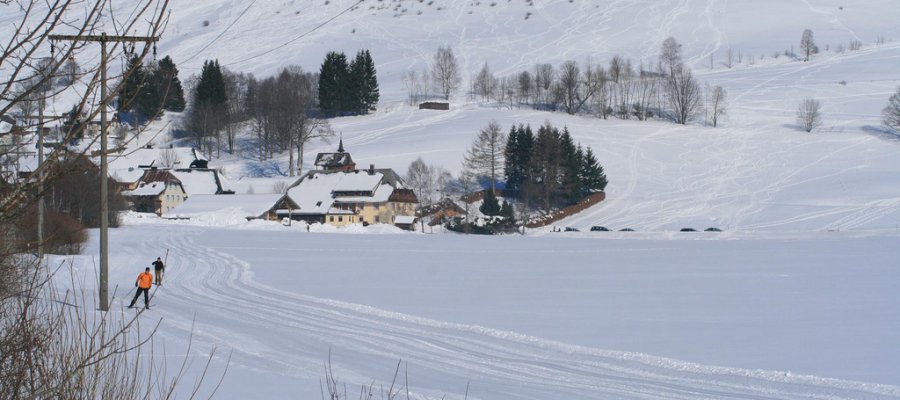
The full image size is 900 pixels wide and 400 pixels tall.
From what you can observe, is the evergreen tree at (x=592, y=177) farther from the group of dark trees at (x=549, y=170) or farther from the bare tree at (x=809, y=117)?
the bare tree at (x=809, y=117)

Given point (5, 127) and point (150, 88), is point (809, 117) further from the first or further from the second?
point (5, 127)

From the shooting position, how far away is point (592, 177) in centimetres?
6938

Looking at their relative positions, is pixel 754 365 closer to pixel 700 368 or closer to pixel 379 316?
pixel 700 368

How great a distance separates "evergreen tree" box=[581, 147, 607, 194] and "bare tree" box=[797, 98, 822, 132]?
28.7m

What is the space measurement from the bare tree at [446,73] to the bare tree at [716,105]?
102 feet

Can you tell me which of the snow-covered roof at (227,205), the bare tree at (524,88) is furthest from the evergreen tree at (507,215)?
the bare tree at (524,88)

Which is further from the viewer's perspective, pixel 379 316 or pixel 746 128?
pixel 746 128

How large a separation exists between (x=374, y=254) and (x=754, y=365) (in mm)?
25590

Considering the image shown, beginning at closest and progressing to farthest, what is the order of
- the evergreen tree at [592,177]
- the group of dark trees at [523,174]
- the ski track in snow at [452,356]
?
the ski track in snow at [452,356] → the group of dark trees at [523,174] → the evergreen tree at [592,177]

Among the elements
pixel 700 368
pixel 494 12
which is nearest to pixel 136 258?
pixel 700 368

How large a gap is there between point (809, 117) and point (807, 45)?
3749cm

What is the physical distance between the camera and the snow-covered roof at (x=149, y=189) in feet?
263

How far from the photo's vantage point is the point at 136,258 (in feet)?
111

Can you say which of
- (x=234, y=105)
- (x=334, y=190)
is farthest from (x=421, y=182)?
(x=234, y=105)
